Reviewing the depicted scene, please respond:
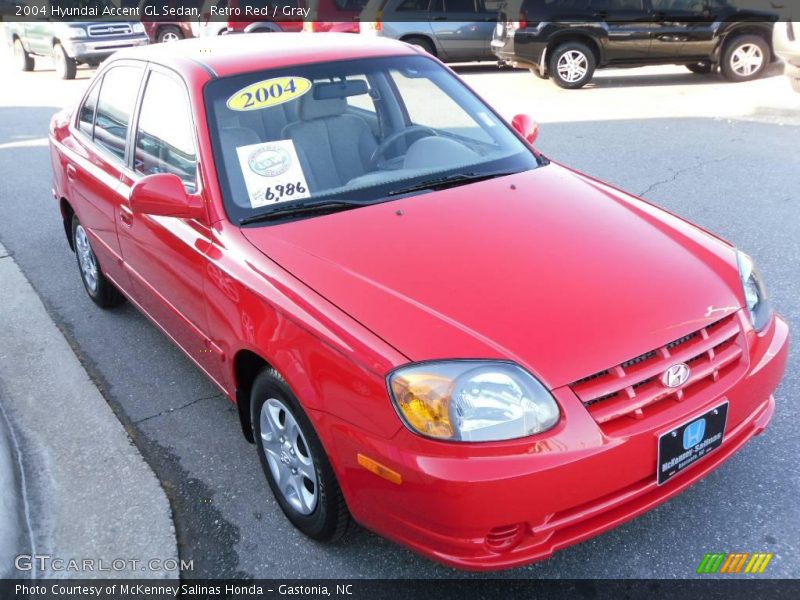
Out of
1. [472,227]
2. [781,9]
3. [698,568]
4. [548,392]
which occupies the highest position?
[781,9]

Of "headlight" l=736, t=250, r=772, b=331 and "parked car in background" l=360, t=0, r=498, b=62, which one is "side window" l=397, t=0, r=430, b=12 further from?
"headlight" l=736, t=250, r=772, b=331

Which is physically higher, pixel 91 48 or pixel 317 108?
pixel 317 108

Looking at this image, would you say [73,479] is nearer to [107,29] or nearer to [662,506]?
[662,506]

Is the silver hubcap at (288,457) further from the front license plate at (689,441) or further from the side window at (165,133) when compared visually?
the front license plate at (689,441)

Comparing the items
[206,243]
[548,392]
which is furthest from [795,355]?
[206,243]

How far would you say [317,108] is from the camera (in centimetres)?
338

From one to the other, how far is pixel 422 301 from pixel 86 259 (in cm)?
337

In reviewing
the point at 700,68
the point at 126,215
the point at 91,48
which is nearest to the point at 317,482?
the point at 126,215

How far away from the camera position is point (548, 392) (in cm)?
219

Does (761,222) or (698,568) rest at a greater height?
(761,222)

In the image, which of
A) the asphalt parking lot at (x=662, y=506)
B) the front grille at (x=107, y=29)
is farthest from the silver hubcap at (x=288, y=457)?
the front grille at (x=107, y=29)

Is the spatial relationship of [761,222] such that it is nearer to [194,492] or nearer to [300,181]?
[300,181]

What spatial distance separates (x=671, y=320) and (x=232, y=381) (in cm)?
167

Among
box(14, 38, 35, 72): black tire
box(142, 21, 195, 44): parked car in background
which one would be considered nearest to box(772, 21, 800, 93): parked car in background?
box(142, 21, 195, 44): parked car in background
